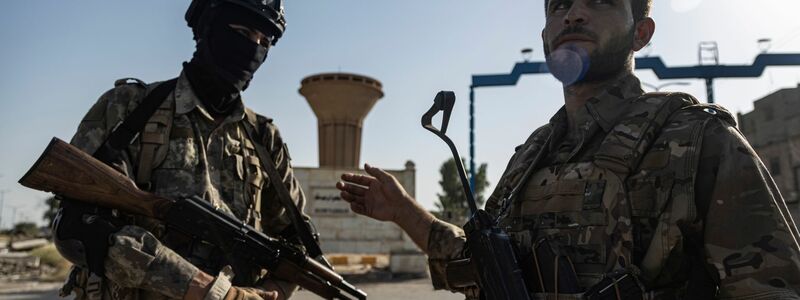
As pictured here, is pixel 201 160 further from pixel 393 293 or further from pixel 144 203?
pixel 393 293

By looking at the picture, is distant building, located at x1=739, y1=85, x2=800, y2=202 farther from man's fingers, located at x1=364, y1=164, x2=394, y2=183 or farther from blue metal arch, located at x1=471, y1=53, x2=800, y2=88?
man's fingers, located at x1=364, y1=164, x2=394, y2=183

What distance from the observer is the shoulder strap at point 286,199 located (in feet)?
9.91

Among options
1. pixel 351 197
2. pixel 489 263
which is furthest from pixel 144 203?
pixel 489 263

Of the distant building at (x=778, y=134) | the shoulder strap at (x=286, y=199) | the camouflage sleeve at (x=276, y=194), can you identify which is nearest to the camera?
the shoulder strap at (x=286, y=199)

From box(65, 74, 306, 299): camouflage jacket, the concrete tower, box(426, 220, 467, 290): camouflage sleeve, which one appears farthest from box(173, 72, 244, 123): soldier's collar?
the concrete tower

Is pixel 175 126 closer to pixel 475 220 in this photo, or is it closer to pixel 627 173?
pixel 475 220

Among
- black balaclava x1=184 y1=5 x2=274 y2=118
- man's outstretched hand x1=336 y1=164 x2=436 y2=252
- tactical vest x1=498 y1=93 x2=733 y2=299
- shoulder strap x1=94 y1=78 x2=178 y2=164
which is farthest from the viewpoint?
black balaclava x1=184 y1=5 x2=274 y2=118

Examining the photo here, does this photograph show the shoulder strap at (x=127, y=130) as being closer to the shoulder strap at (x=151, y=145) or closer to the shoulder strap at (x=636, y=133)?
the shoulder strap at (x=151, y=145)

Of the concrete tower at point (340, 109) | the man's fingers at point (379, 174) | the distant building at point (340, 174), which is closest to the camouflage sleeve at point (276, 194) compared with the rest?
the man's fingers at point (379, 174)

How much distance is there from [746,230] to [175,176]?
2341 mm

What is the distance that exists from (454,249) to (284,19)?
74.9 inches

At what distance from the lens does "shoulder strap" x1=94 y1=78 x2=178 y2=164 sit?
252 centimetres

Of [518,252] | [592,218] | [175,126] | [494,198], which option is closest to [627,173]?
[592,218]

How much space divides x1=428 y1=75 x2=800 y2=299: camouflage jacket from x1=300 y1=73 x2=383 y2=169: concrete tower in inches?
1016
